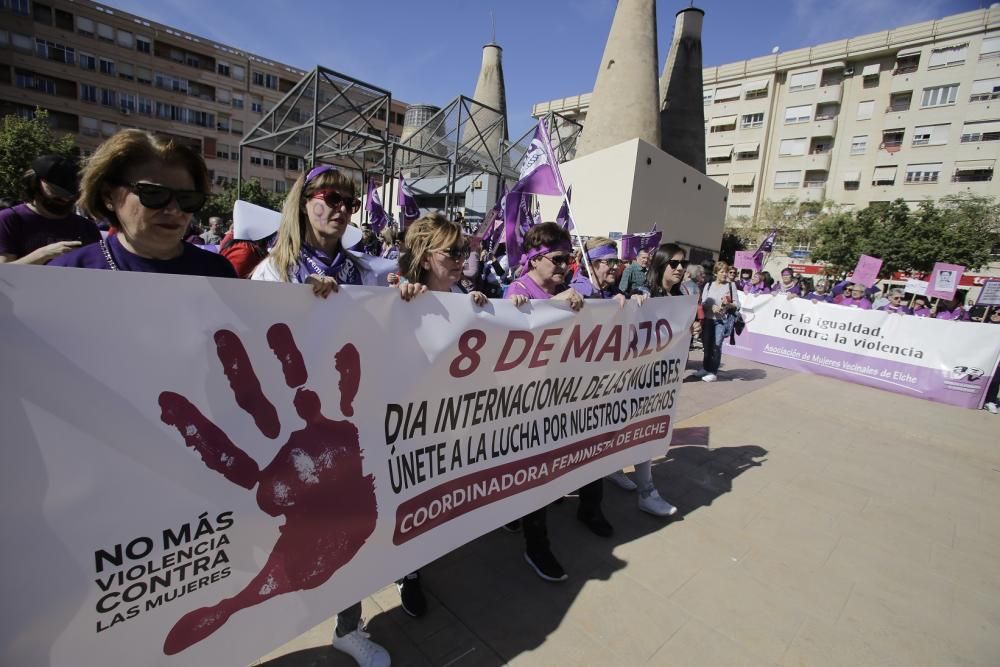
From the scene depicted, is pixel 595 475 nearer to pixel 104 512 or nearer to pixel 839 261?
pixel 104 512

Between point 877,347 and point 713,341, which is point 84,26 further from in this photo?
point 877,347

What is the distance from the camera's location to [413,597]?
7.39 feet

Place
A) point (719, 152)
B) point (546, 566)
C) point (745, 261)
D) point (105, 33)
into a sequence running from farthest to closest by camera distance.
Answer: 1. point (719, 152)
2. point (105, 33)
3. point (745, 261)
4. point (546, 566)

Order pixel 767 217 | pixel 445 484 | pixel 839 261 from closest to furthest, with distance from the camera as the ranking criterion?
pixel 445 484
pixel 839 261
pixel 767 217

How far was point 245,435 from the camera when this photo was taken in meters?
1.47

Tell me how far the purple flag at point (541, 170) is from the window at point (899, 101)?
2025 inches

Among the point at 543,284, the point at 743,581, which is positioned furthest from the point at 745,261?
the point at 543,284

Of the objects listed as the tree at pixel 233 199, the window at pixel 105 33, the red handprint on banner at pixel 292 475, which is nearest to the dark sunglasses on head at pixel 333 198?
the red handprint on banner at pixel 292 475

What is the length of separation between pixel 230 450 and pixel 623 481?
296cm

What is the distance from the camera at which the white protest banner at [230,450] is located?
3.77 feet

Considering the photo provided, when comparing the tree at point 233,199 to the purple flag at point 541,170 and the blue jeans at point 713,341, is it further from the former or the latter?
the purple flag at point 541,170

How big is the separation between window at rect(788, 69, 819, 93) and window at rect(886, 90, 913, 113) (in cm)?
615

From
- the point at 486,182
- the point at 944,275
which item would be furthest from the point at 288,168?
the point at 944,275

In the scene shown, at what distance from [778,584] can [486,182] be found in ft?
87.6
